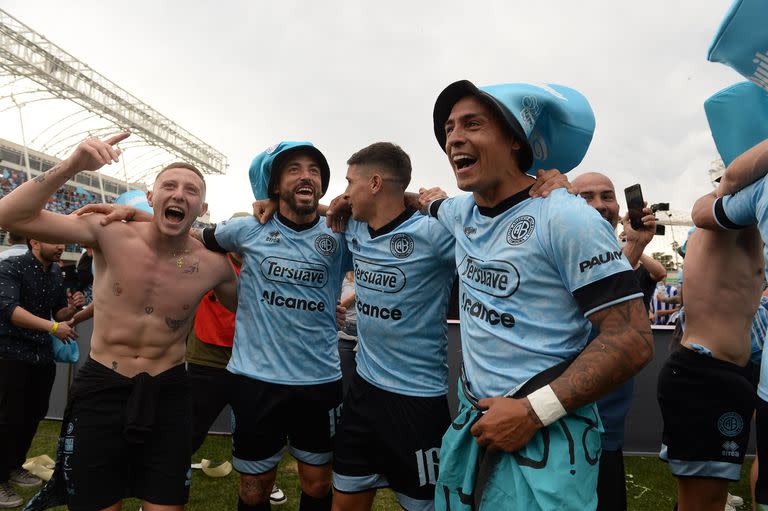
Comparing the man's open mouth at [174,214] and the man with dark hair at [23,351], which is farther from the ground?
the man's open mouth at [174,214]

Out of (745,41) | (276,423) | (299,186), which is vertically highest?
(745,41)

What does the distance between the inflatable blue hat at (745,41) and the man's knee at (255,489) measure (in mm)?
3248

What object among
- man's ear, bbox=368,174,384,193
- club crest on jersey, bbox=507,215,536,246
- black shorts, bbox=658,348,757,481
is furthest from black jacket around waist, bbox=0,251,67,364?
black shorts, bbox=658,348,757,481

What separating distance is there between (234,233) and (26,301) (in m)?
2.57

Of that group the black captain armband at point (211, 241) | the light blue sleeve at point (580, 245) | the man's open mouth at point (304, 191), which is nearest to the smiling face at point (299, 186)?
the man's open mouth at point (304, 191)

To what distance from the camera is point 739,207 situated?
222 centimetres

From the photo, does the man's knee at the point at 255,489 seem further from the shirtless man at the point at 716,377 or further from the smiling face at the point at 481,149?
the shirtless man at the point at 716,377

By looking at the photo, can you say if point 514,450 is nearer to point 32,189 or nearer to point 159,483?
point 159,483

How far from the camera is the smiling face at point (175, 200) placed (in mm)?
2930

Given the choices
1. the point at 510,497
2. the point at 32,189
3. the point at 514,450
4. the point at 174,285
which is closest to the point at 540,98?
the point at 514,450

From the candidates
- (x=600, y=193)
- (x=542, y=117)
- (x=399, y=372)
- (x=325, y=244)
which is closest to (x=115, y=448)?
(x=399, y=372)

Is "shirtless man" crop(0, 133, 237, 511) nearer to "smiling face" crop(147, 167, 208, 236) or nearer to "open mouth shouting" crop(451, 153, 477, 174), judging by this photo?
"smiling face" crop(147, 167, 208, 236)

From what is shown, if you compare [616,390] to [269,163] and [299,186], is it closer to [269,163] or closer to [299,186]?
[299,186]

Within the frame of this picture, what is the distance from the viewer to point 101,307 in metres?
2.82
